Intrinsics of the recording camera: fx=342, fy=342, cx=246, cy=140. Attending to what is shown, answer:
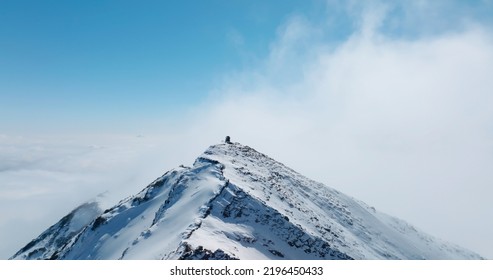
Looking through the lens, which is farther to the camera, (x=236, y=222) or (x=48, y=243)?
(x=48, y=243)

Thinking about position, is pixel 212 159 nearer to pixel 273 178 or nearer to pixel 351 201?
pixel 273 178

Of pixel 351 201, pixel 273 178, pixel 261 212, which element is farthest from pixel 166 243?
pixel 351 201

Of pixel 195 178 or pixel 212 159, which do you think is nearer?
pixel 195 178

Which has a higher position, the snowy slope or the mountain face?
the mountain face

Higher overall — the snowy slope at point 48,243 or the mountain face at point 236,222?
the mountain face at point 236,222

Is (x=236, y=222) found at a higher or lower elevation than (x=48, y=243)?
higher

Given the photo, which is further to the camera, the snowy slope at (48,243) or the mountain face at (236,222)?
the snowy slope at (48,243)
